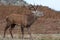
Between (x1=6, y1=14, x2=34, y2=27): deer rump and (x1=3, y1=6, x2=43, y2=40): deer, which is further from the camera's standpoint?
(x1=6, y1=14, x2=34, y2=27): deer rump

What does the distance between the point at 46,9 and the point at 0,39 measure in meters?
41.2

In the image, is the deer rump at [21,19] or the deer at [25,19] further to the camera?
the deer rump at [21,19]

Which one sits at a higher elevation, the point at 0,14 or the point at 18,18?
the point at 18,18

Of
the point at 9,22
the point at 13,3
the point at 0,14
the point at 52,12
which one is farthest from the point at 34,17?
the point at 13,3

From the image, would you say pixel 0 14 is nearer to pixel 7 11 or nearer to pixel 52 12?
pixel 7 11

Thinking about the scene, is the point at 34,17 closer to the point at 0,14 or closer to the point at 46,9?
the point at 0,14

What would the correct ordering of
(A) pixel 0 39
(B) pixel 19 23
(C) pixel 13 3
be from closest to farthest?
(A) pixel 0 39
(B) pixel 19 23
(C) pixel 13 3

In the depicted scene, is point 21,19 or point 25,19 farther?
point 21,19

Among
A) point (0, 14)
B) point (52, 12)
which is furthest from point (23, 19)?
point (52, 12)

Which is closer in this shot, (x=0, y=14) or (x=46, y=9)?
(x=0, y=14)

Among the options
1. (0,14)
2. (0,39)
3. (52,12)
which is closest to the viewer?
(0,39)

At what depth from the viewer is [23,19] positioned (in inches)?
835

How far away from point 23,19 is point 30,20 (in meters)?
0.49

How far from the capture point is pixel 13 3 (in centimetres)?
6456
